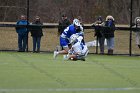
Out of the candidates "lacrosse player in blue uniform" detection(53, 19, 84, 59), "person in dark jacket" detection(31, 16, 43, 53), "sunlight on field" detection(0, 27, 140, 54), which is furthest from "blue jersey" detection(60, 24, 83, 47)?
"sunlight on field" detection(0, 27, 140, 54)

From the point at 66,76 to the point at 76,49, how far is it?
4694 millimetres

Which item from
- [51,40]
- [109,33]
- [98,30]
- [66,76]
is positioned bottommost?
[66,76]

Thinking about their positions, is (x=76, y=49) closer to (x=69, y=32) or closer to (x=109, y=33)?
(x=69, y=32)

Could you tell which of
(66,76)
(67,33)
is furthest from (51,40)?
(66,76)

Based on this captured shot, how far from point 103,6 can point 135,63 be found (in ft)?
57.9

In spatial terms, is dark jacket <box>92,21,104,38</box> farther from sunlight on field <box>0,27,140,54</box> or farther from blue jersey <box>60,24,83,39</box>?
blue jersey <box>60,24,83,39</box>

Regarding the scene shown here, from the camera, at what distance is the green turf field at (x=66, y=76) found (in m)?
12.9

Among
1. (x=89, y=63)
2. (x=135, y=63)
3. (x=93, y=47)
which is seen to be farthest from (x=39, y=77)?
(x=93, y=47)

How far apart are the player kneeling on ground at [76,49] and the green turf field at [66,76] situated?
0.33 metres

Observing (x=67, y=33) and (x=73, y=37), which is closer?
(x=73, y=37)

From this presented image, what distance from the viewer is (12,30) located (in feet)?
91.2

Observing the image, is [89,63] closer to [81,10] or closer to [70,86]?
[70,86]

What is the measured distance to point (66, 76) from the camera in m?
15.4

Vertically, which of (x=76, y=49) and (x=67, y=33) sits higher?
(x=67, y=33)
